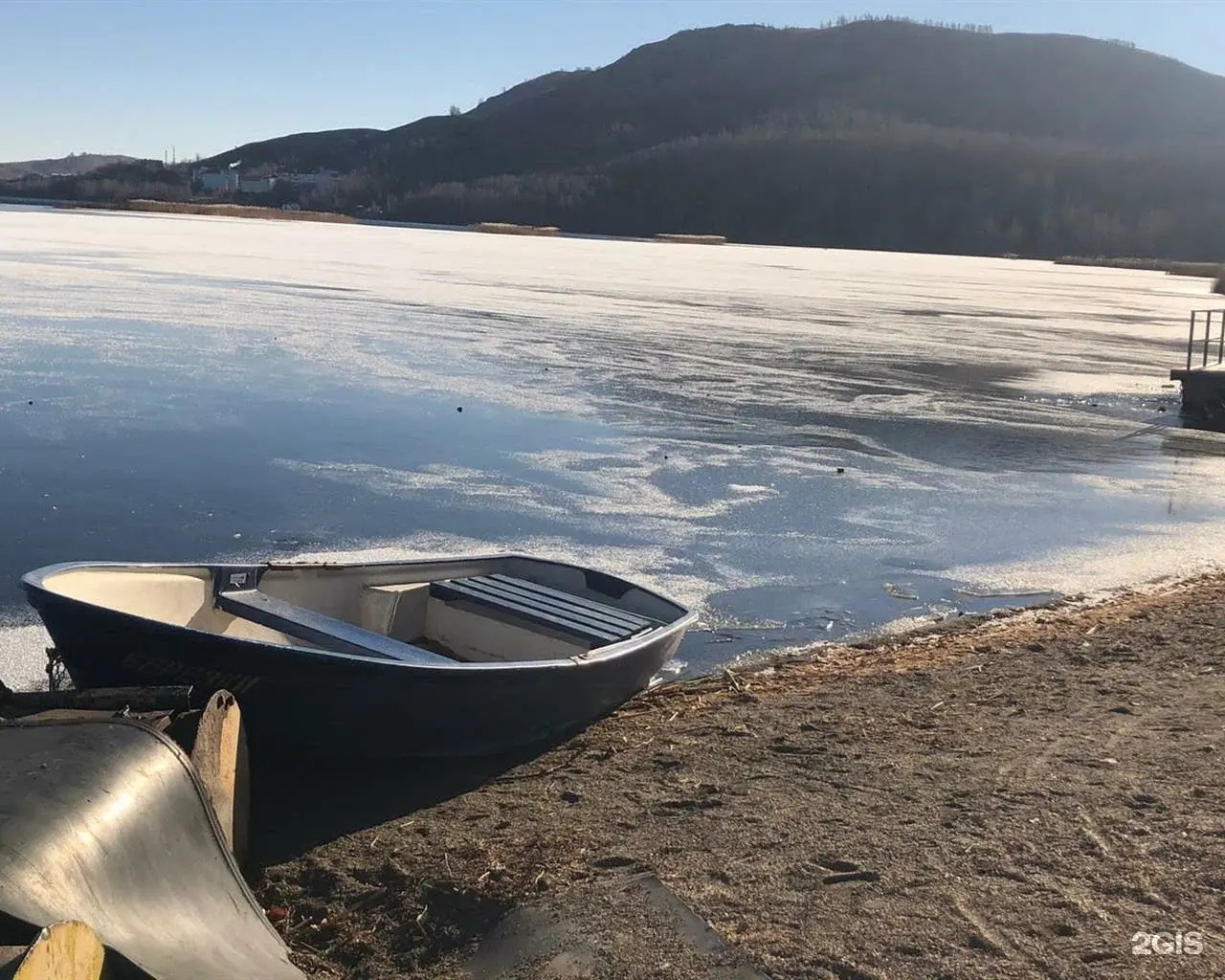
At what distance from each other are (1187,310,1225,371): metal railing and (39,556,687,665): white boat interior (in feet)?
49.4

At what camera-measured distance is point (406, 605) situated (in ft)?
23.0

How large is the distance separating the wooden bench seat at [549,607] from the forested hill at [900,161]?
11083 centimetres

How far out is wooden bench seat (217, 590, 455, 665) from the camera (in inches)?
231

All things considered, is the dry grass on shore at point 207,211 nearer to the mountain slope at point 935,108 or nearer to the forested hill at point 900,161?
the forested hill at point 900,161

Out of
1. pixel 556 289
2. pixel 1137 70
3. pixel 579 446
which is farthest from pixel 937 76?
pixel 579 446

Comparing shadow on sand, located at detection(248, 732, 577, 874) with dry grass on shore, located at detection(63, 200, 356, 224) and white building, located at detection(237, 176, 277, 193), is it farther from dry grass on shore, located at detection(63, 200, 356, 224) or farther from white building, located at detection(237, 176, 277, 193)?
white building, located at detection(237, 176, 277, 193)

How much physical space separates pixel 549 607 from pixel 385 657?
4.36 ft

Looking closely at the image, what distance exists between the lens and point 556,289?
3234cm

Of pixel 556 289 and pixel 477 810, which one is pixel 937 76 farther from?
pixel 477 810

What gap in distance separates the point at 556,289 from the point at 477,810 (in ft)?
90.3

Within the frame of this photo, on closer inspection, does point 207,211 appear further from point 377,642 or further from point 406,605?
point 377,642

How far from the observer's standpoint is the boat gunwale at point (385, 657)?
531 cm

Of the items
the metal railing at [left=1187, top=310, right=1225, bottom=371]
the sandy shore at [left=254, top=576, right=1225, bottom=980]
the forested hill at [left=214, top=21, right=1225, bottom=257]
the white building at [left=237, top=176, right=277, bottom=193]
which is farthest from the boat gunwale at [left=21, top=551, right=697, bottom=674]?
the white building at [left=237, top=176, right=277, bottom=193]
